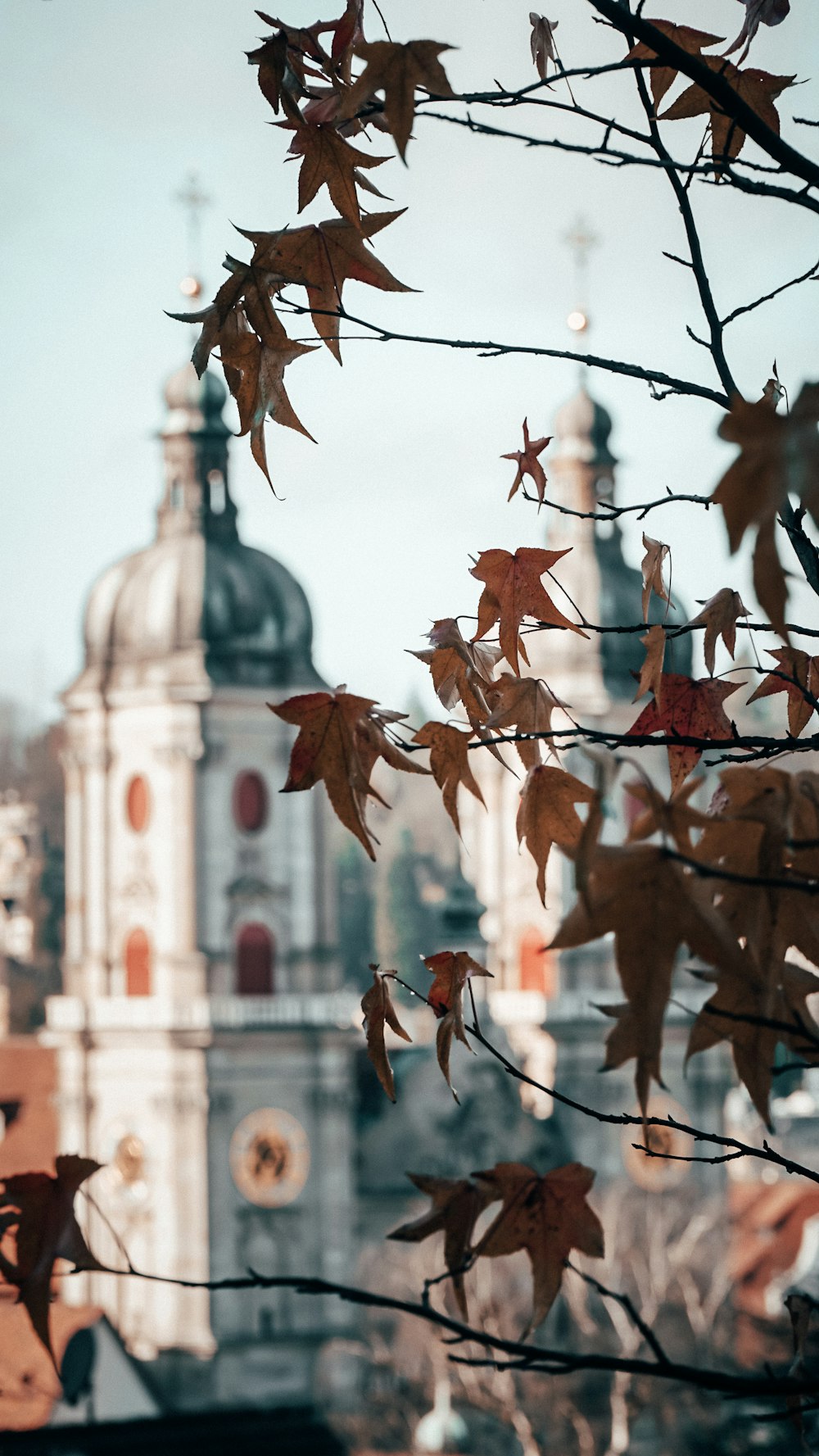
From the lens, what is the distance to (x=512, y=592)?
129 inches

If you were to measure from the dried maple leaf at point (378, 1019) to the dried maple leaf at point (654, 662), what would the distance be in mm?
568

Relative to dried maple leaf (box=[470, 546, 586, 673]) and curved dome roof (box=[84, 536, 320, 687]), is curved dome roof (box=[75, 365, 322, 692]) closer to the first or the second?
curved dome roof (box=[84, 536, 320, 687])

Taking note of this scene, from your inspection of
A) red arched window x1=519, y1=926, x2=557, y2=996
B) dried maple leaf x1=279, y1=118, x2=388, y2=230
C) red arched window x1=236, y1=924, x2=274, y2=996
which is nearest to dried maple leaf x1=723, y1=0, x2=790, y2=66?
dried maple leaf x1=279, y1=118, x2=388, y2=230

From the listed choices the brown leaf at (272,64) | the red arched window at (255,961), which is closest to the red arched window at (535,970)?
the red arched window at (255,961)

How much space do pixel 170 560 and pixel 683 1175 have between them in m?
13.7

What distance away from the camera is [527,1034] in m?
39.9

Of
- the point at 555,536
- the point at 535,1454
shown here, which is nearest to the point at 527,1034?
the point at 555,536

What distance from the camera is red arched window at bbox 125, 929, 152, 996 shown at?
37156 millimetres

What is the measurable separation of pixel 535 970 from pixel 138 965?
26.1 feet

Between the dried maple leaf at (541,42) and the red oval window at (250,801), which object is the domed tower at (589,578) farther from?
the dried maple leaf at (541,42)

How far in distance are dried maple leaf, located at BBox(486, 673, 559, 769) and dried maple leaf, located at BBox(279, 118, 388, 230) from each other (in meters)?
0.63

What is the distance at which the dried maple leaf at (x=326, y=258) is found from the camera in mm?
2965

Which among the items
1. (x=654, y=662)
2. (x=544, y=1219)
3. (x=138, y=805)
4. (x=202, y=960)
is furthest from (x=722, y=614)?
(x=138, y=805)

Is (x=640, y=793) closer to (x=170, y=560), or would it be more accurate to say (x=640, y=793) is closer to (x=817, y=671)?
(x=817, y=671)
